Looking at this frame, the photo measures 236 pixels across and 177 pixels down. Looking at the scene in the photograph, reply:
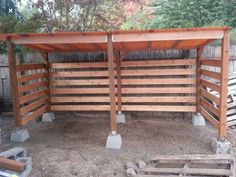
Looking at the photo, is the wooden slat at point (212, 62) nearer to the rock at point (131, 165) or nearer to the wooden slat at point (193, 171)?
the wooden slat at point (193, 171)

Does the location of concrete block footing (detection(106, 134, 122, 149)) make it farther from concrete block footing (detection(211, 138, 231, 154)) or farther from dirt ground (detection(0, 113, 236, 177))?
concrete block footing (detection(211, 138, 231, 154))

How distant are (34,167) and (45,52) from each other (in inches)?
116

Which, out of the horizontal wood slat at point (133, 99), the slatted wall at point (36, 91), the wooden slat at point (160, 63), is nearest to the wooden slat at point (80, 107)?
the horizontal wood slat at point (133, 99)

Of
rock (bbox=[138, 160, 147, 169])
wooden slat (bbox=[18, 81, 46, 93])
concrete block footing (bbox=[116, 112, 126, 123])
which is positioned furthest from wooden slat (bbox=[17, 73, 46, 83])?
rock (bbox=[138, 160, 147, 169])

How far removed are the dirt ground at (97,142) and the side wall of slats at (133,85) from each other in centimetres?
37

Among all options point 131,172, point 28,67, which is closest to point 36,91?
point 28,67

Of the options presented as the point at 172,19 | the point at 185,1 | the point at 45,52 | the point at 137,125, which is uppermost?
the point at 185,1

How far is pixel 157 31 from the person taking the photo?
3.73 m

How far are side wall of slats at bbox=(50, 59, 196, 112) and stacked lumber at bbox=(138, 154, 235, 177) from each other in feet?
6.56

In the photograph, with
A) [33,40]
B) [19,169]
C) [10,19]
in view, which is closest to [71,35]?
[33,40]

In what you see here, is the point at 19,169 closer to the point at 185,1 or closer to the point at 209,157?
the point at 209,157

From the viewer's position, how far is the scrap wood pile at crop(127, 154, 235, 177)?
10.5ft

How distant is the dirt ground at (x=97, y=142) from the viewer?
3.54 meters

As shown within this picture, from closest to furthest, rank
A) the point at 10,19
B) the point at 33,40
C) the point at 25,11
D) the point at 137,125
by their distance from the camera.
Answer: the point at 33,40
the point at 137,125
the point at 10,19
the point at 25,11
